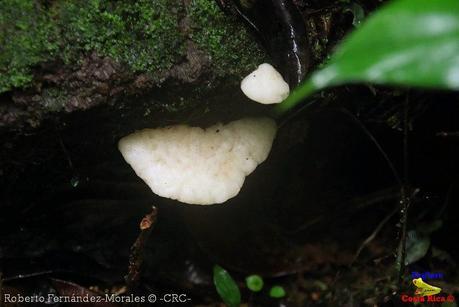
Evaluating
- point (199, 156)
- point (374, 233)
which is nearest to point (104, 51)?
point (199, 156)

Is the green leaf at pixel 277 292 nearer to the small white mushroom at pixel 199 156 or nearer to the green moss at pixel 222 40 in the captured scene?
the small white mushroom at pixel 199 156

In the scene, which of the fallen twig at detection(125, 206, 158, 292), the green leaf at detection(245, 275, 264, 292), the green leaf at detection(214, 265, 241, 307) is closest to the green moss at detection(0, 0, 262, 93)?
the fallen twig at detection(125, 206, 158, 292)

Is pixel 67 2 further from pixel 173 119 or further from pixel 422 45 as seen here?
pixel 422 45

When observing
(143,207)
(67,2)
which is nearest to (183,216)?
(143,207)

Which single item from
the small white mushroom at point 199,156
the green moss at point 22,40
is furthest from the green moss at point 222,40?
the green moss at point 22,40

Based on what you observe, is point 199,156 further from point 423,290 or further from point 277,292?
point 423,290

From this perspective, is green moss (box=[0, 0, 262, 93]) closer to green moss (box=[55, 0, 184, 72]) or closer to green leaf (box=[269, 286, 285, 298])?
green moss (box=[55, 0, 184, 72])
